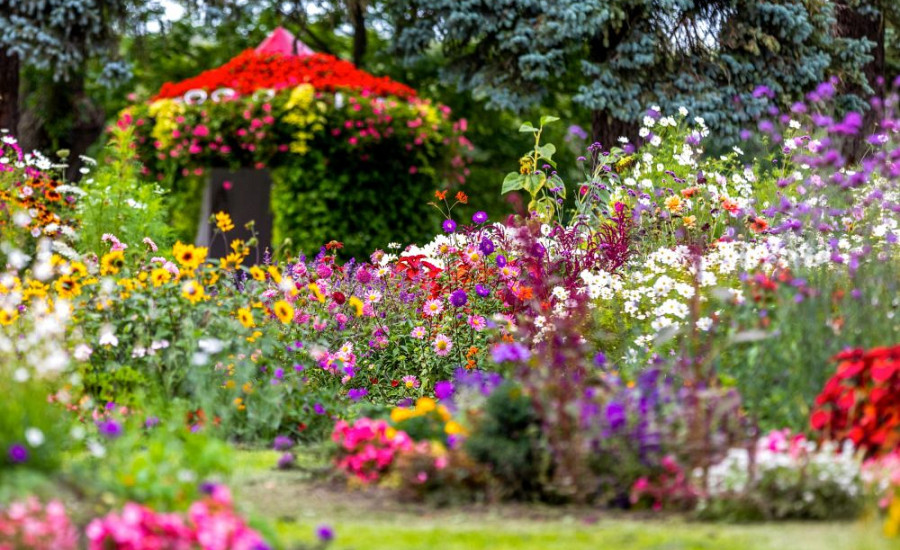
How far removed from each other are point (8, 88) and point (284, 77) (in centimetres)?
392

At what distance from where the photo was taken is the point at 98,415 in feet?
16.5

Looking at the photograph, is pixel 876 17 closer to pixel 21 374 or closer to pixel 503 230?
pixel 503 230

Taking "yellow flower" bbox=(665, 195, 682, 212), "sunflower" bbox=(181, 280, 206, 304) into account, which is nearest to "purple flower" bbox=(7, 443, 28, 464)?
"sunflower" bbox=(181, 280, 206, 304)

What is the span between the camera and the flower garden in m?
3.42

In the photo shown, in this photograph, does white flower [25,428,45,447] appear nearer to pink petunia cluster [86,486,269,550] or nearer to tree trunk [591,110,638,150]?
pink petunia cluster [86,486,269,550]

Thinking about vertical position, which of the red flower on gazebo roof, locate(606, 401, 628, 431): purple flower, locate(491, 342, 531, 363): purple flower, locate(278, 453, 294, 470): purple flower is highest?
the red flower on gazebo roof

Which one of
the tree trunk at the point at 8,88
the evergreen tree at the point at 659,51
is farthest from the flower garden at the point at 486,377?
the tree trunk at the point at 8,88

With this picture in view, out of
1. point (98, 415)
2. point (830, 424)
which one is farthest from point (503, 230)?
point (830, 424)

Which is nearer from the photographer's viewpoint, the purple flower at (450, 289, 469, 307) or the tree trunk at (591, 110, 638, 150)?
the purple flower at (450, 289, 469, 307)

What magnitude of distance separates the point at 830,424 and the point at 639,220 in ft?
11.4

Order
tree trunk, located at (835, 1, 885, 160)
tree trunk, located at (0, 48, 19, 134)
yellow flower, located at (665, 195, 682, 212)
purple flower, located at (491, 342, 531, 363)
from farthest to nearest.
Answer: tree trunk, located at (0, 48, 19, 134)
tree trunk, located at (835, 1, 885, 160)
yellow flower, located at (665, 195, 682, 212)
purple flower, located at (491, 342, 531, 363)

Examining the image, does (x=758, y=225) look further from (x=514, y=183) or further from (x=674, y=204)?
(x=514, y=183)

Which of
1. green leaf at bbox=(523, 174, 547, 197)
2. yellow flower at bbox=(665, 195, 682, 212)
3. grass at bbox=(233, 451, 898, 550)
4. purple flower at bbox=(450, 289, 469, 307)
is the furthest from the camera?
green leaf at bbox=(523, 174, 547, 197)

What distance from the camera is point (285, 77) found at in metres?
13.2
